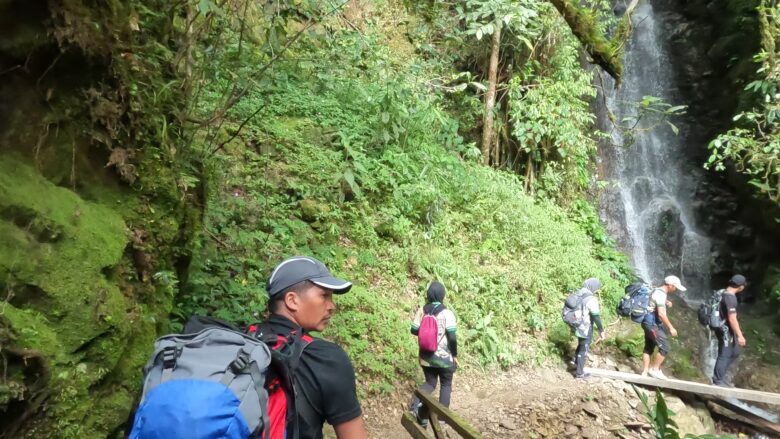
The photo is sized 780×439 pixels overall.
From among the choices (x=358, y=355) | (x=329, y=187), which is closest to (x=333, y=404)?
(x=358, y=355)

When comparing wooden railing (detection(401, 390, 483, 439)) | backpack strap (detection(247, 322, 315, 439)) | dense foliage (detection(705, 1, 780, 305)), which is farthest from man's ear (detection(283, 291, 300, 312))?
dense foliage (detection(705, 1, 780, 305))

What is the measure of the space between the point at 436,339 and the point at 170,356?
425cm

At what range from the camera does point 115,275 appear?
291 cm

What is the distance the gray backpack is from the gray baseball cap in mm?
343

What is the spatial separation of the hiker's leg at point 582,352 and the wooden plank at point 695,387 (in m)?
0.21

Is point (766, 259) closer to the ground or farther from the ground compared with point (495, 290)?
farther from the ground

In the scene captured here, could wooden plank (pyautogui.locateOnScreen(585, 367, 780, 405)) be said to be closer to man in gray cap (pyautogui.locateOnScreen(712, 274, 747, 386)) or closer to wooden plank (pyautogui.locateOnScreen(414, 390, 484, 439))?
man in gray cap (pyautogui.locateOnScreen(712, 274, 747, 386))

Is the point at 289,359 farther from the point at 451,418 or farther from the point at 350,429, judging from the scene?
the point at 451,418

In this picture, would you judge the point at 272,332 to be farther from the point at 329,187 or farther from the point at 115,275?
the point at 329,187

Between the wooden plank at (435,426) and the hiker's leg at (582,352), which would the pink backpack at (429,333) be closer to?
the wooden plank at (435,426)

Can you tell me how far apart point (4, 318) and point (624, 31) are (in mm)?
4702

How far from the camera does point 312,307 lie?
2.06 meters

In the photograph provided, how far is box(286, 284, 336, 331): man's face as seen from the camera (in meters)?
2.04

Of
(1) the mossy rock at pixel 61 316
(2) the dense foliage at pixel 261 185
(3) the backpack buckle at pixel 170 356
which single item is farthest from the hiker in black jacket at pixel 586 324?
(3) the backpack buckle at pixel 170 356
